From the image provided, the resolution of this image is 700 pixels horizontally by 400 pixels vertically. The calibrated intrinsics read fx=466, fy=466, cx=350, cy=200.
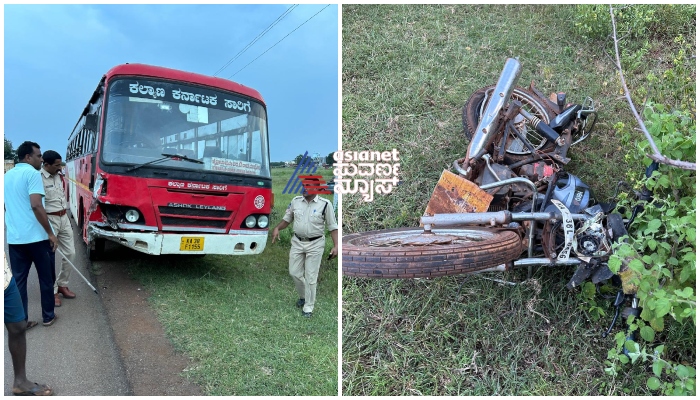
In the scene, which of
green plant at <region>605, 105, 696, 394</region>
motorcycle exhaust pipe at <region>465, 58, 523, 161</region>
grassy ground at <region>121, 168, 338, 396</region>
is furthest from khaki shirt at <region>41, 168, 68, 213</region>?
green plant at <region>605, 105, 696, 394</region>

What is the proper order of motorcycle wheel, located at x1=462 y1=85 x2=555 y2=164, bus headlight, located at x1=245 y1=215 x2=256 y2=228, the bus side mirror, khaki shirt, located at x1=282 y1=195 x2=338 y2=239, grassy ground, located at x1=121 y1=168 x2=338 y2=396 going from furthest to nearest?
1. bus headlight, located at x1=245 y1=215 x2=256 y2=228
2. the bus side mirror
3. khaki shirt, located at x1=282 y1=195 x2=338 y2=239
4. motorcycle wheel, located at x1=462 y1=85 x2=555 y2=164
5. grassy ground, located at x1=121 y1=168 x2=338 y2=396

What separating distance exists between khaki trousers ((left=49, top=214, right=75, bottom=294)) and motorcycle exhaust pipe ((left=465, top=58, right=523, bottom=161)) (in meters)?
3.37

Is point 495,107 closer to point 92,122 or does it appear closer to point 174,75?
point 174,75

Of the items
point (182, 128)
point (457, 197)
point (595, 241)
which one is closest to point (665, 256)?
point (595, 241)

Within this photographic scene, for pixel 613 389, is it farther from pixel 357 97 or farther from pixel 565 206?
pixel 357 97

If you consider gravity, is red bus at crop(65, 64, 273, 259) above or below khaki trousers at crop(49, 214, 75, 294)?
above

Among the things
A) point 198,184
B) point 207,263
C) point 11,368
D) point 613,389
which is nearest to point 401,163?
point 198,184

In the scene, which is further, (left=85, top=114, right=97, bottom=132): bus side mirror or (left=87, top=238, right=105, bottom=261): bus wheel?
(left=87, top=238, right=105, bottom=261): bus wheel

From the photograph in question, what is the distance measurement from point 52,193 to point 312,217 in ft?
7.28

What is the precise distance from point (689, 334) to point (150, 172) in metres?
4.13

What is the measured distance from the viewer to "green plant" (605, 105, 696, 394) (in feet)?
7.25

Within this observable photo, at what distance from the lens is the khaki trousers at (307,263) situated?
154 inches

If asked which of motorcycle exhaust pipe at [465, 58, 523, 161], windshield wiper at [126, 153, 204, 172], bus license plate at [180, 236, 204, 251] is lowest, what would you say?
bus license plate at [180, 236, 204, 251]

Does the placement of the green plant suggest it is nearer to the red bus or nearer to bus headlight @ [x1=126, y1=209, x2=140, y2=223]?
the red bus
